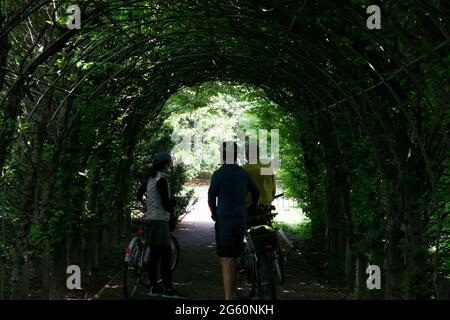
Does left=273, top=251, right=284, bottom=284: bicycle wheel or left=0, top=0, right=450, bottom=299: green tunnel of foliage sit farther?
left=273, top=251, right=284, bottom=284: bicycle wheel

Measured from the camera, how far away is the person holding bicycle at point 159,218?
7617 millimetres

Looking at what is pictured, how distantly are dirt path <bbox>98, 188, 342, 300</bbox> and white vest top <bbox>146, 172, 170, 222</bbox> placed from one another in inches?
40.3

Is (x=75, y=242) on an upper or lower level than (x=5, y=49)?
lower

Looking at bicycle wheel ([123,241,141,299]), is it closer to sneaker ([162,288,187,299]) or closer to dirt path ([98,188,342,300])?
dirt path ([98,188,342,300])

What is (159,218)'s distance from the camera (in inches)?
301

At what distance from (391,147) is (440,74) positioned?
6.87 ft

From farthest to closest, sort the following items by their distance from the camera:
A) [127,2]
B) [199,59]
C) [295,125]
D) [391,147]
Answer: [295,125], [199,59], [127,2], [391,147]

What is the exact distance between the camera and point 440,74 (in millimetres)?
4453

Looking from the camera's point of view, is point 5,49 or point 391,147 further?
point 391,147

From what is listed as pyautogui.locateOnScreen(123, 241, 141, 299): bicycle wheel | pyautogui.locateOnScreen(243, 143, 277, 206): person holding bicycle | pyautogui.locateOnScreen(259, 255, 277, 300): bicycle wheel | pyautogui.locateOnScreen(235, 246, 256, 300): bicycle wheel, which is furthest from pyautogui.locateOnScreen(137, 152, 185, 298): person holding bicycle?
pyautogui.locateOnScreen(243, 143, 277, 206): person holding bicycle

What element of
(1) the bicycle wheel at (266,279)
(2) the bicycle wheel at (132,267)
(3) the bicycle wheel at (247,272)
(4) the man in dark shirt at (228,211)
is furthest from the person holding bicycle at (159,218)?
(1) the bicycle wheel at (266,279)

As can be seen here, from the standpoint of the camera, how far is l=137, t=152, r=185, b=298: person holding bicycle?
7617 mm

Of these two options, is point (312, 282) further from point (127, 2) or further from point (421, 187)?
point (127, 2)
